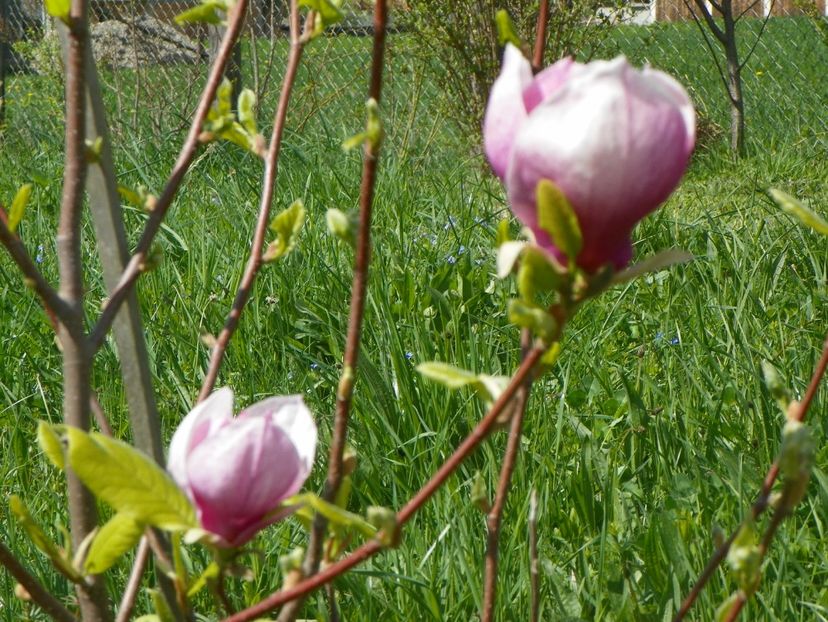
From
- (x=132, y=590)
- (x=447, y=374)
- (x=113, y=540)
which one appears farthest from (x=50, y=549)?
(x=447, y=374)

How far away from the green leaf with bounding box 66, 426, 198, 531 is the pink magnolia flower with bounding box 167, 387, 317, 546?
0.12 feet

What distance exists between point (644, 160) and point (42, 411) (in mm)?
1894

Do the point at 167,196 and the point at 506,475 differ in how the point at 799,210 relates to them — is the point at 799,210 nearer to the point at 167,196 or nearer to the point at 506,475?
the point at 506,475

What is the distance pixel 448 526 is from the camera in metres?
1.41

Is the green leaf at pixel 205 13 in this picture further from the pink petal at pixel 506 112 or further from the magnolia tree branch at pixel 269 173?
the pink petal at pixel 506 112

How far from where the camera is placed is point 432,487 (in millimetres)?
567

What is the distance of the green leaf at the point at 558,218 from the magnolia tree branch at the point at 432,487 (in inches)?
2.2

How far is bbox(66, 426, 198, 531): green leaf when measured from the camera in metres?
0.55

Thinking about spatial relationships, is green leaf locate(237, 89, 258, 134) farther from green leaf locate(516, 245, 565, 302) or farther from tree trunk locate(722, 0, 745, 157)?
tree trunk locate(722, 0, 745, 157)

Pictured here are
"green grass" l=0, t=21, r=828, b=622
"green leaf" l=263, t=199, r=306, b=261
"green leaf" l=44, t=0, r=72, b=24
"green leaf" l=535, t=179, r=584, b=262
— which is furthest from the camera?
"green grass" l=0, t=21, r=828, b=622

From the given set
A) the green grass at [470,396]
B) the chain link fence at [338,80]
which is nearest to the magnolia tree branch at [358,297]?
the green grass at [470,396]

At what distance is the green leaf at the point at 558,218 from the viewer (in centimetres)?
47

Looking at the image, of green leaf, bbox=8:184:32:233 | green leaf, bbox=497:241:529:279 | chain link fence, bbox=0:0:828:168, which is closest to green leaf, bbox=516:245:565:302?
green leaf, bbox=497:241:529:279

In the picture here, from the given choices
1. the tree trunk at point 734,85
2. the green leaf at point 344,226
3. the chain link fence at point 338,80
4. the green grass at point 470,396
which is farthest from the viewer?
the tree trunk at point 734,85
